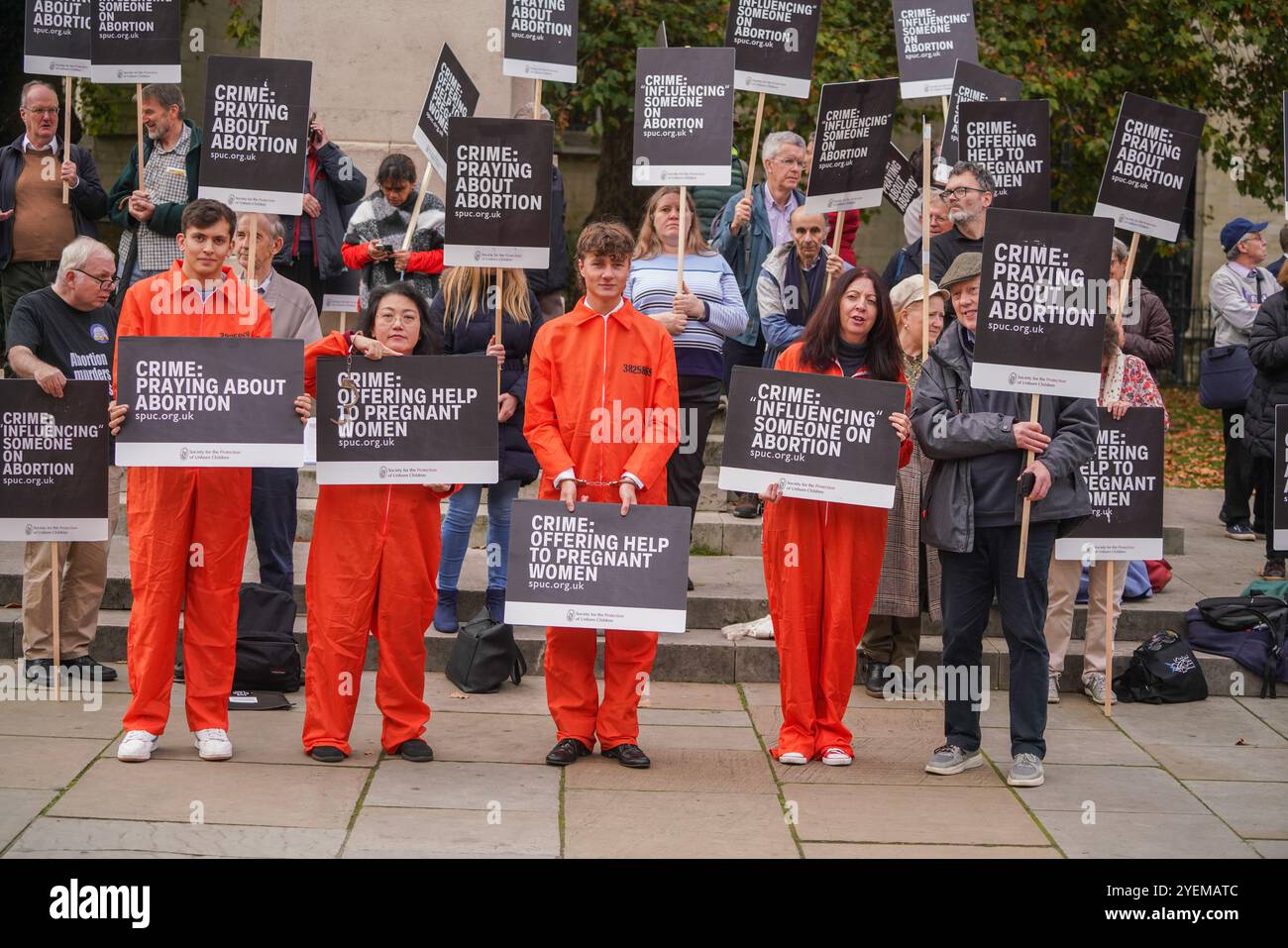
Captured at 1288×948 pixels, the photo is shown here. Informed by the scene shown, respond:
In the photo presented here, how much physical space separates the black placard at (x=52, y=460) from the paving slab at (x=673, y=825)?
106 inches

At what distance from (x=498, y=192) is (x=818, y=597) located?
7.74ft

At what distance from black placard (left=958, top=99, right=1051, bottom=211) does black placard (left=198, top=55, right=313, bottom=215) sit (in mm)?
3481

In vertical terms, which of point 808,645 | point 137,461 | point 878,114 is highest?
point 878,114

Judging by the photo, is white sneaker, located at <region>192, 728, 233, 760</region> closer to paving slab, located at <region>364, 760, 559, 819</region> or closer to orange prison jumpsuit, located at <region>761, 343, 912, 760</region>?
paving slab, located at <region>364, 760, 559, 819</region>

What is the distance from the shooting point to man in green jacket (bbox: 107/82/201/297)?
9359mm

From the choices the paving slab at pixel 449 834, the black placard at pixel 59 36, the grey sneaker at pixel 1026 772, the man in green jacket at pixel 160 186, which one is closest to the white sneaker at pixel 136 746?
the paving slab at pixel 449 834

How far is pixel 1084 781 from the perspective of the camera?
678cm

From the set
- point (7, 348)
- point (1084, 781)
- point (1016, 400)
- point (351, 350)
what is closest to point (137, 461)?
point (351, 350)

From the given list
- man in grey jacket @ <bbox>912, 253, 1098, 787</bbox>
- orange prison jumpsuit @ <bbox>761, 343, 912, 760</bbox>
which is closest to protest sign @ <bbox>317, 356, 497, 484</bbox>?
orange prison jumpsuit @ <bbox>761, 343, 912, 760</bbox>

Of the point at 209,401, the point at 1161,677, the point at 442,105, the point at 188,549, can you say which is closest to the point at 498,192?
the point at 209,401

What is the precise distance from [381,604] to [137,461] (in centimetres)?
115

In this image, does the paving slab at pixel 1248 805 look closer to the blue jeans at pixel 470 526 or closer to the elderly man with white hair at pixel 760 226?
the blue jeans at pixel 470 526

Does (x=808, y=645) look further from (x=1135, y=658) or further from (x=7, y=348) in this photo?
(x=7, y=348)

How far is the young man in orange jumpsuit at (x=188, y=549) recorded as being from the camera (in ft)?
21.4
